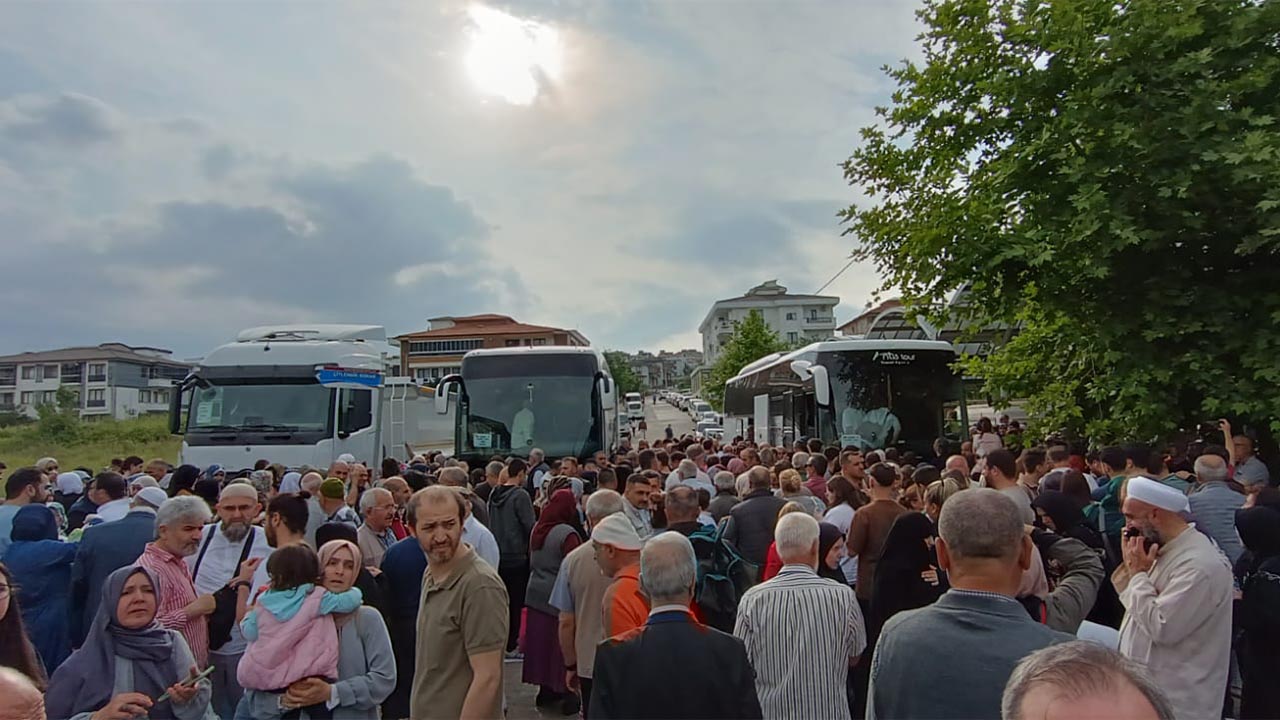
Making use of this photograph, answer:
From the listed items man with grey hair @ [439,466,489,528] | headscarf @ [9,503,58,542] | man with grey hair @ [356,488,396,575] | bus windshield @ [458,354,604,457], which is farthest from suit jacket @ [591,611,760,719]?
bus windshield @ [458,354,604,457]

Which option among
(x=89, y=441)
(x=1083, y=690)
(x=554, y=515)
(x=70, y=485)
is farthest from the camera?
(x=89, y=441)

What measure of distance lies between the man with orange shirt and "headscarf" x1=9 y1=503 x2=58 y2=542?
4556mm

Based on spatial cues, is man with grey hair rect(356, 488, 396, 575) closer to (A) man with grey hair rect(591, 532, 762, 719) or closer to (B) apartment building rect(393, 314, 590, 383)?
(A) man with grey hair rect(591, 532, 762, 719)

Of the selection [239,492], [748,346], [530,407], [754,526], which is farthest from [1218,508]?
[748,346]

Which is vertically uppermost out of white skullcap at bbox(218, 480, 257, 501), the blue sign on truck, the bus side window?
the blue sign on truck

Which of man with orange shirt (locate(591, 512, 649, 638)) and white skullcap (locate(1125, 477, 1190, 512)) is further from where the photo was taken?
man with orange shirt (locate(591, 512, 649, 638))

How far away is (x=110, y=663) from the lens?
3803 millimetres

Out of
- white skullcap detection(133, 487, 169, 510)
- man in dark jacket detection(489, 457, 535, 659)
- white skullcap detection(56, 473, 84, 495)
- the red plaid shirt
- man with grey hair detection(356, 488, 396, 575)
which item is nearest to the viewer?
the red plaid shirt

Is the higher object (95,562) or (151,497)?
(151,497)

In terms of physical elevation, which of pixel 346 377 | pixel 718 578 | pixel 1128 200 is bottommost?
pixel 718 578

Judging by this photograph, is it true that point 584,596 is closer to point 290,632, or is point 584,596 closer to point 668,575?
point 290,632

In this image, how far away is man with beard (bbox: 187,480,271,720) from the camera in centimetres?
521

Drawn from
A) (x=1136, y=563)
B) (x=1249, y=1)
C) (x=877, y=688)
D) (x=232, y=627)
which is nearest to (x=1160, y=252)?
(x=1249, y=1)

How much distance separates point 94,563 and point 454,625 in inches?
133
